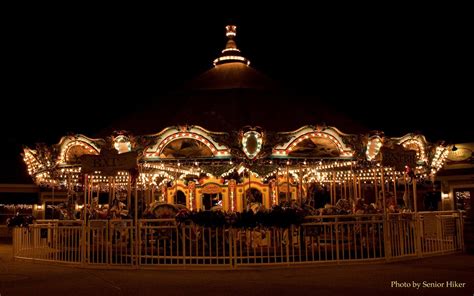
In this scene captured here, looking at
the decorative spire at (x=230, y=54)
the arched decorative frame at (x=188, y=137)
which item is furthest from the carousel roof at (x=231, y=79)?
the arched decorative frame at (x=188, y=137)

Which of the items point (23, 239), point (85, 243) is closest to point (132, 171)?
point (85, 243)

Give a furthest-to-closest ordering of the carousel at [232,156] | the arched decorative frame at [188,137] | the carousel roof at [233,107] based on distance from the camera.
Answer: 1. the carousel roof at [233,107]
2. the arched decorative frame at [188,137]
3. the carousel at [232,156]

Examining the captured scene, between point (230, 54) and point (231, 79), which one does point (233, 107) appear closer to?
point (231, 79)

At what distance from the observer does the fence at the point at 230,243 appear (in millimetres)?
11023


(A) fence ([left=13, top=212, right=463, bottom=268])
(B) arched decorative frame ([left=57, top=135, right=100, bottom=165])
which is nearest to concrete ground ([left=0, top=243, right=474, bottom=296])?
(A) fence ([left=13, top=212, right=463, bottom=268])

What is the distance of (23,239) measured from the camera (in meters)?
14.3

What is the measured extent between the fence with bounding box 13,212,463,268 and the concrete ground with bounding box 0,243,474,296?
0.41 meters

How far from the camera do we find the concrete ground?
8117 mm

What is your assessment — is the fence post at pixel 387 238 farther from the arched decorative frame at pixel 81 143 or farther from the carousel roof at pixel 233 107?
the arched decorative frame at pixel 81 143

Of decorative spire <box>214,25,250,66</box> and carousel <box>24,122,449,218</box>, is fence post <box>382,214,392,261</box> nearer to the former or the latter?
carousel <box>24,122,449,218</box>

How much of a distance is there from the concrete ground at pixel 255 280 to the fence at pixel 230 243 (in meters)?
0.41

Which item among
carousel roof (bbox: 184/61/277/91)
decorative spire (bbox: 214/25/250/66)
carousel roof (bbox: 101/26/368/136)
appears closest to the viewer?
carousel roof (bbox: 101/26/368/136)

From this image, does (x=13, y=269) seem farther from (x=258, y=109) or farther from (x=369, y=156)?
(x=369, y=156)

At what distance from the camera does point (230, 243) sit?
10953mm
